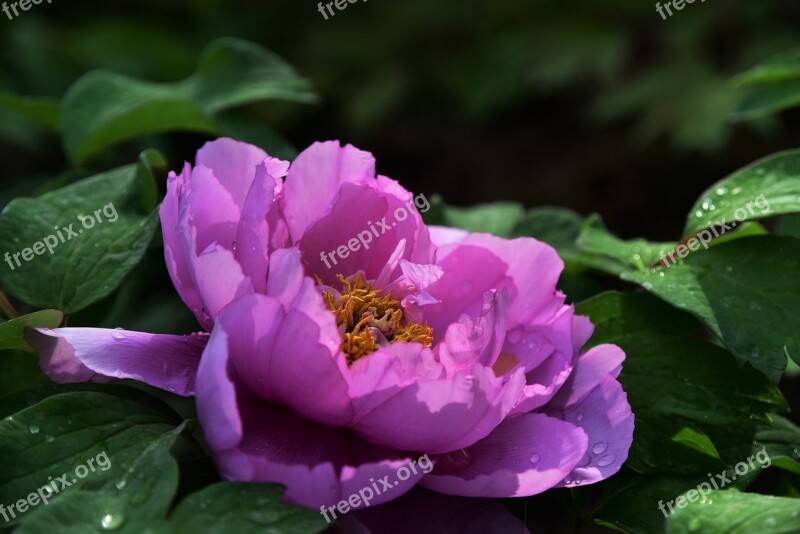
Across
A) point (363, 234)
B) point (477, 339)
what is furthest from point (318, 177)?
point (477, 339)

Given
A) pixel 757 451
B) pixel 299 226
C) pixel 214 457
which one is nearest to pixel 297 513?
pixel 214 457

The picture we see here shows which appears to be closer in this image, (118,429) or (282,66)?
(118,429)

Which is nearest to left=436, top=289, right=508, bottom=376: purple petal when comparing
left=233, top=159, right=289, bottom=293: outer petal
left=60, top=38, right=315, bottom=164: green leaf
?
left=233, top=159, right=289, bottom=293: outer petal

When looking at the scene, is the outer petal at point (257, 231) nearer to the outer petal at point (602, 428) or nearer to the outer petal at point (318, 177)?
the outer petal at point (318, 177)

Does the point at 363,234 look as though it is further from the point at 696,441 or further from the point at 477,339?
the point at 696,441

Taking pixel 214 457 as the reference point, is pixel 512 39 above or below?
below

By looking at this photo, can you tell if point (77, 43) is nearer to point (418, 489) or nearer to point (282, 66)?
point (282, 66)

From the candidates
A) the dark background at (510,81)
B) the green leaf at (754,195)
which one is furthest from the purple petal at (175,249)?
the dark background at (510,81)
